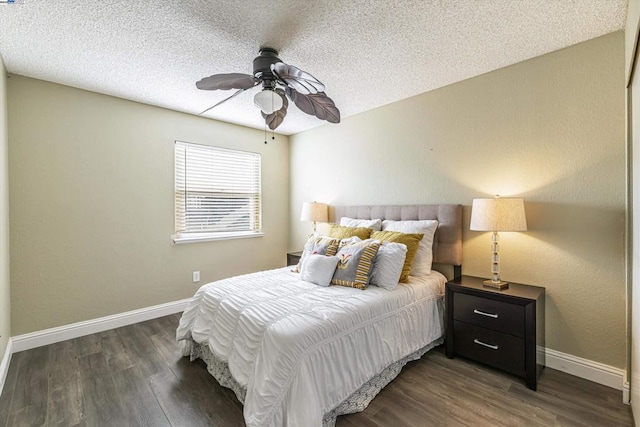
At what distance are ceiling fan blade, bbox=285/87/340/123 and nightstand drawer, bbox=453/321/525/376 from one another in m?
2.04

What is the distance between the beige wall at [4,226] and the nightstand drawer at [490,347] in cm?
363

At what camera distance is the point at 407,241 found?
261 centimetres

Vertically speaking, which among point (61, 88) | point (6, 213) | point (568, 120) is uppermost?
point (61, 88)

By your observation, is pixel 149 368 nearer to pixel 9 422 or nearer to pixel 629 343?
pixel 9 422

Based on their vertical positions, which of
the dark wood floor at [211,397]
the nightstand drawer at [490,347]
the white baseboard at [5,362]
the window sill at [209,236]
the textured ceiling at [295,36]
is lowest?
the dark wood floor at [211,397]

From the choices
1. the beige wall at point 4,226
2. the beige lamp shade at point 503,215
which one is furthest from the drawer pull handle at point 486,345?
the beige wall at point 4,226

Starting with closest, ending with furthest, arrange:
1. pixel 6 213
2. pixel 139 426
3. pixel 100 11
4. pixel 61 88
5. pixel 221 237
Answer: pixel 139 426 → pixel 100 11 → pixel 6 213 → pixel 61 88 → pixel 221 237

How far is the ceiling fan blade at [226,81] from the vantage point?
6.13 ft

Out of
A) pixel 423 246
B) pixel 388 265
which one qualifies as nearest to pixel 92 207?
pixel 388 265

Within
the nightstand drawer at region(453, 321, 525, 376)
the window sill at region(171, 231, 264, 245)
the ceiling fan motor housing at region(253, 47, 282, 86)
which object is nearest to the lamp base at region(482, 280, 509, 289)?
the nightstand drawer at region(453, 321, 525, 376)

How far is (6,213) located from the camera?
2463 mm

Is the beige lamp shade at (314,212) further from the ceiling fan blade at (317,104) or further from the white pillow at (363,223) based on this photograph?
the ceiling fan blade at (317,104)

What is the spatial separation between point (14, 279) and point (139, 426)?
6.81 ft

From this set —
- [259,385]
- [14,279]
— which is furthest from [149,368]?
[14,279]
